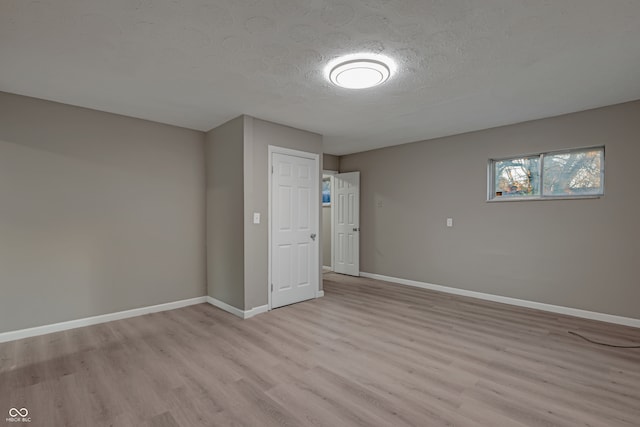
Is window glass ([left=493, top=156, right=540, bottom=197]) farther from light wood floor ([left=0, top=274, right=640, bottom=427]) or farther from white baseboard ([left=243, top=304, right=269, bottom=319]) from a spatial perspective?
white baseboard ([left=243, top=304, right=269, bottom=319])

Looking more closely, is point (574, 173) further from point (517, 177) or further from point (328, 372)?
point (328, 372)

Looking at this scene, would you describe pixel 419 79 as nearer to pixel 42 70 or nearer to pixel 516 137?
pixel 516 137

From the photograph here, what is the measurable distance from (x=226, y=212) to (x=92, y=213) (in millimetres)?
1522

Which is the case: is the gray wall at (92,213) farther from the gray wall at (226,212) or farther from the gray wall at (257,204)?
the gray wall at (257,204)

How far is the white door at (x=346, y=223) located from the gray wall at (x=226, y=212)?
9.37 feet

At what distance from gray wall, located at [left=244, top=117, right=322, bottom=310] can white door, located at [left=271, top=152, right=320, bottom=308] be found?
0.13 m

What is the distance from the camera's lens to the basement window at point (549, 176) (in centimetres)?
378

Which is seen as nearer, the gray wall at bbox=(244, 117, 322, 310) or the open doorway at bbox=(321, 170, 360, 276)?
the gray wall at bbox=(244, 117, 322, 310)

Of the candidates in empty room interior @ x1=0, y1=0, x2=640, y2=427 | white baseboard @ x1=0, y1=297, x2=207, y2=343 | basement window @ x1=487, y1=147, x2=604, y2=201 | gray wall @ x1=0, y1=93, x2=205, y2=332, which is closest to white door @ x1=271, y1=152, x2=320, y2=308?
empty room interior @ x1=0, y1=0, x2=640, y2=427

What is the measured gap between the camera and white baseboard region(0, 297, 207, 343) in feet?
10.3

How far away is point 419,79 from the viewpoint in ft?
9.27

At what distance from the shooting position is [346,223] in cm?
638

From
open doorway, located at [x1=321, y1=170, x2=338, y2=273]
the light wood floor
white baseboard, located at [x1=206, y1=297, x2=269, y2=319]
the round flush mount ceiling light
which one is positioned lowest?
the light wood floor

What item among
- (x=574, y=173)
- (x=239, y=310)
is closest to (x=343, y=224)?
(x=239, y=310)
